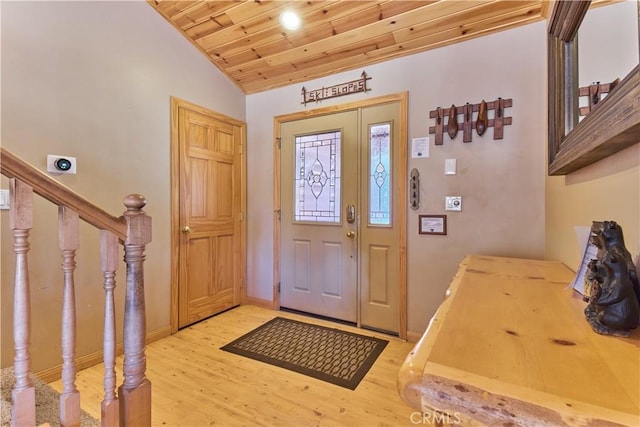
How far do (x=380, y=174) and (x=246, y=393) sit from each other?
1980 mm

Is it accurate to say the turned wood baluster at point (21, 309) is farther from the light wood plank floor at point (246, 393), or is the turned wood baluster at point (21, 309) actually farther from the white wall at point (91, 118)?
the white wall at point (91, 118)

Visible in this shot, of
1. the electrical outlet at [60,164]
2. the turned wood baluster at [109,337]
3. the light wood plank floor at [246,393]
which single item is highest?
the electrical outlet at [60,164]

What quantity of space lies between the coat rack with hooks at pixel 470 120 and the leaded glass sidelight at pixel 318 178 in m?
0.92

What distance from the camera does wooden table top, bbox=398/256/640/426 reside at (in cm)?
46

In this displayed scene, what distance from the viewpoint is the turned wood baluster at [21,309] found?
951 millimetres

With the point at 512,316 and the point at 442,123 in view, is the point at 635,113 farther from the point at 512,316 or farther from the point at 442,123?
the point at 442,123

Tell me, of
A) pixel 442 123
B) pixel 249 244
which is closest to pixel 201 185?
pixel 249 244

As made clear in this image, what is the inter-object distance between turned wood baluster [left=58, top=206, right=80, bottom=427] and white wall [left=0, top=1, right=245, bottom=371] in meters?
1.18

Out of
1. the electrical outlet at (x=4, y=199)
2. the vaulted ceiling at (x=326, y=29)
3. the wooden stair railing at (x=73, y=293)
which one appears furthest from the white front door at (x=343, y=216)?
the electrical outlet at (x=4, y=199)

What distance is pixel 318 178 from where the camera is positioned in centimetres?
303

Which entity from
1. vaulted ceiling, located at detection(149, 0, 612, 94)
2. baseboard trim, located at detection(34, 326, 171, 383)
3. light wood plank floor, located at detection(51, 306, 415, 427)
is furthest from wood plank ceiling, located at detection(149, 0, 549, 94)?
baseboard trim, located at detection(34, 326, 171, 383)

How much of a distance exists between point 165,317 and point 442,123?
2890 mm

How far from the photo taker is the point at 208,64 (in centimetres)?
300

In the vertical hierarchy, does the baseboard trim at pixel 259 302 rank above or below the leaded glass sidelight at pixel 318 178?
below
